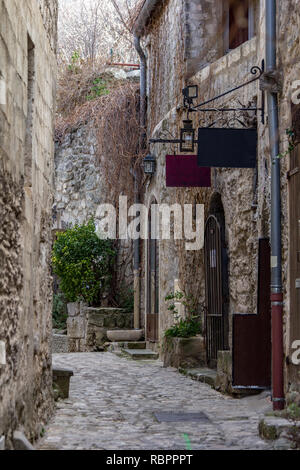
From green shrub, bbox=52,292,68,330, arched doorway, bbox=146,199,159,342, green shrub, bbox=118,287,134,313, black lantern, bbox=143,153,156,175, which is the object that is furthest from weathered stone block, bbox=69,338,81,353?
black lantern, bbox=143,153,156,175

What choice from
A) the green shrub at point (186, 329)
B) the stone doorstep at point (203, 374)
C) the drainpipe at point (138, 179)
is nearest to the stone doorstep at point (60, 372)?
the stone doorstep at point (203, 374)

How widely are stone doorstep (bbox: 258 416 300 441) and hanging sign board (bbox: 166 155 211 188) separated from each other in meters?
4.66

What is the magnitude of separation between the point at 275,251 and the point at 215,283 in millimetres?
3099

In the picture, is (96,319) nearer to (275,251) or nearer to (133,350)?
(133,350)

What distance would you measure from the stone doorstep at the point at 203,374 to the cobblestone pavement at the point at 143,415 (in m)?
0.10

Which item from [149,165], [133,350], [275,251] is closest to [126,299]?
[133,350]

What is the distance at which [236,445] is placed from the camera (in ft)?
16.7

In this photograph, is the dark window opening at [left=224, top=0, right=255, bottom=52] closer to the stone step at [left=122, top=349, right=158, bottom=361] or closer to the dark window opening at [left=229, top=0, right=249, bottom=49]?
the dark window opening at [left=229, top=0, right=249, bottom=49]

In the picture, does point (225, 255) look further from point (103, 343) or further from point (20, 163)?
point (103, 343)

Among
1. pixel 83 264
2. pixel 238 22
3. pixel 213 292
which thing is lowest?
pixel 213 292

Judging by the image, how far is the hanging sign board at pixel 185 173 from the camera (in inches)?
371

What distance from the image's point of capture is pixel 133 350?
13.0 metres

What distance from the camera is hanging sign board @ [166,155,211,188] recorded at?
941 centimetres

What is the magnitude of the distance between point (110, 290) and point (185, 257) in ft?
14.8
